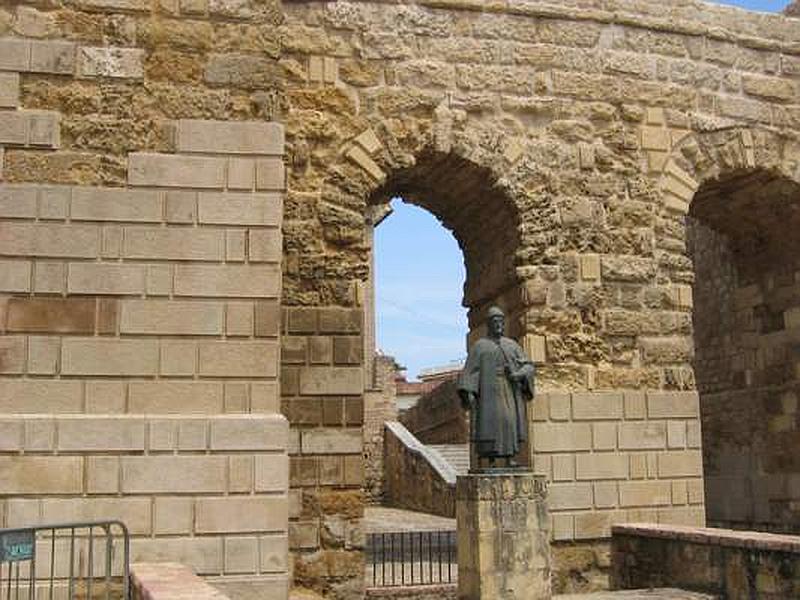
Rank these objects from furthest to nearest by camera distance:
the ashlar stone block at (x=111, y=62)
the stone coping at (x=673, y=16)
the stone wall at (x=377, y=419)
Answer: the stone wall at (x=377, y=419)
the stone coping at (x=673, y=16)
the ashlar stone block at (x=111, y=62)

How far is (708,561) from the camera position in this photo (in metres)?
9.33

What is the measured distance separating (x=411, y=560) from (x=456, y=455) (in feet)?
24.8

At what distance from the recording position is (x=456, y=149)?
36.2 feet

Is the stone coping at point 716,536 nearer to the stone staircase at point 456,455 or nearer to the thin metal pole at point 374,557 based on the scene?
the thin metal pole at point 374,557

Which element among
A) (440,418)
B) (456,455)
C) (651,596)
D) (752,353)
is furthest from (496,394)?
(440,418)

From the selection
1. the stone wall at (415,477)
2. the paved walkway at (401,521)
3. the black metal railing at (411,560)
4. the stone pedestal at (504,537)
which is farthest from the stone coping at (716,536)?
the stone wall at (415,477)

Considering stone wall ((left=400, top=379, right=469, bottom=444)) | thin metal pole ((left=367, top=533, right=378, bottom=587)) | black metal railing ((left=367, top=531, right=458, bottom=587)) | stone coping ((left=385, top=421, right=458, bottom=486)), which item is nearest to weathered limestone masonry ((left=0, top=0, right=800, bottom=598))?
black metal railing ((left=367, top=531, right=458, bottom=587))

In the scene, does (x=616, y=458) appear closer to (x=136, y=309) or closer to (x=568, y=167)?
(x=568, y=167)

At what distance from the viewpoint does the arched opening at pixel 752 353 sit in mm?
12984

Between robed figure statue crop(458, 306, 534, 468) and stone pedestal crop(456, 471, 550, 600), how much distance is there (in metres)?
0.28

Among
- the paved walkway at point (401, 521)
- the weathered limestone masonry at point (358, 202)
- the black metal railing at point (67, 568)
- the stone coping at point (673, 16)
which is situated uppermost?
the stone coping at point (673, 16)

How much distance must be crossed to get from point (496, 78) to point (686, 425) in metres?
4.47

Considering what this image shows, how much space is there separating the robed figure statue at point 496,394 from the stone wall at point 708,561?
2029 millimetres

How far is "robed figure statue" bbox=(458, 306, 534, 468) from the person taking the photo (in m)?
8.98
